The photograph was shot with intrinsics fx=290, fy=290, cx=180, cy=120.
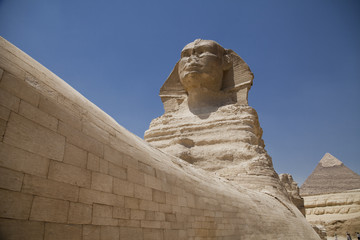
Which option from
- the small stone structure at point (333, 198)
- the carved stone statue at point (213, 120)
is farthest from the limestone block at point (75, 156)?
the small stone structure at point (333, 198)

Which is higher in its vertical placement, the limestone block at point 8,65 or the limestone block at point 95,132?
the limestone block at point 8,65

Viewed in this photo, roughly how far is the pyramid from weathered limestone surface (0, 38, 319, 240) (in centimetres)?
4385

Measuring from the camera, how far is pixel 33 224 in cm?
180

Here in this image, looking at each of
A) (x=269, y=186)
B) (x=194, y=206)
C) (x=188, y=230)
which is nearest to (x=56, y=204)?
(x=188, y=230)

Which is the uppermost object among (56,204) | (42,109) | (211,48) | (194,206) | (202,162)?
(211,48)

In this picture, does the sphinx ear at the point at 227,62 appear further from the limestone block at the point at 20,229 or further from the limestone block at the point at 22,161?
the limestone block at the point at 20,229

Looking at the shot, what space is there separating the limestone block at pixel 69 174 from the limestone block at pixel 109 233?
1.23 feet

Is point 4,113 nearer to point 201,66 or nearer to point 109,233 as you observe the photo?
point 109,233

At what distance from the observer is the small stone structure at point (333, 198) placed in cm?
2241

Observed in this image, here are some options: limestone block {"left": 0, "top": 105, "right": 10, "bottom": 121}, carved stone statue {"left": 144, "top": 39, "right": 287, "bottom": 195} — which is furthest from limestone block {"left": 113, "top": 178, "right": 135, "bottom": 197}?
carved stone statue {"left": 144, "top": 39, "right": 287, "bottom": 195}

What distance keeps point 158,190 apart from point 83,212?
45.1 inches

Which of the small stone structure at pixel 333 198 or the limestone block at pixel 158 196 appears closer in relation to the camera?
the limestone block at pixel 158 196

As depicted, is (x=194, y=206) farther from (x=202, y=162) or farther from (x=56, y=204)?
(x=202, y=162)

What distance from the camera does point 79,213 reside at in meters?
2.15
